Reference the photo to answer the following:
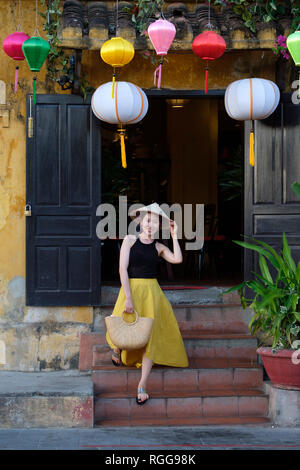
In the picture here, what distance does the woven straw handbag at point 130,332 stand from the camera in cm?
738

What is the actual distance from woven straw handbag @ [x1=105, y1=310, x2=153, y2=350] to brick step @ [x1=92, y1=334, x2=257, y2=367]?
100 cm

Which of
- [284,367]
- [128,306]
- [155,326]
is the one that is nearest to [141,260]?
[128,306]

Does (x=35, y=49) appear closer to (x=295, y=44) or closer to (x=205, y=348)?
(x=295, y=44)

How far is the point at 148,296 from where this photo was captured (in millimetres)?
7695

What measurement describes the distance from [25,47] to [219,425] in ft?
14.5

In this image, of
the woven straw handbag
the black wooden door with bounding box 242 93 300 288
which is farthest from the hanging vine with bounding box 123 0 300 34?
the woven straw handbag

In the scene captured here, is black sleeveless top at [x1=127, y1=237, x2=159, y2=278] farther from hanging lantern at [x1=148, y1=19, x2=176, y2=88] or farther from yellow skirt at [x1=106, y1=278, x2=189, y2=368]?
hanging lantern at [x1=148, y1=19, x2=176, y2=88]

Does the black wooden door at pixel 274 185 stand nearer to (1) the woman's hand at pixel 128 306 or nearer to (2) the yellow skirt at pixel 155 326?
(2) the yellow skirt at pixel 155 326

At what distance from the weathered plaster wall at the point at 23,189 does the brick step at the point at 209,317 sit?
0.25 m

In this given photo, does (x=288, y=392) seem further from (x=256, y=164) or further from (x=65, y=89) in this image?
(x=65, y=89)

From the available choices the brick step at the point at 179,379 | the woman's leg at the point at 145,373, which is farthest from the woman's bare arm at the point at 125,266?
the brick step at the point at 179,379

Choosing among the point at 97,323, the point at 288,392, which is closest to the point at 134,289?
the point at 97,323

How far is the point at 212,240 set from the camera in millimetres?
12156

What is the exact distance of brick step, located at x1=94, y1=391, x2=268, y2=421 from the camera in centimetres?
755
